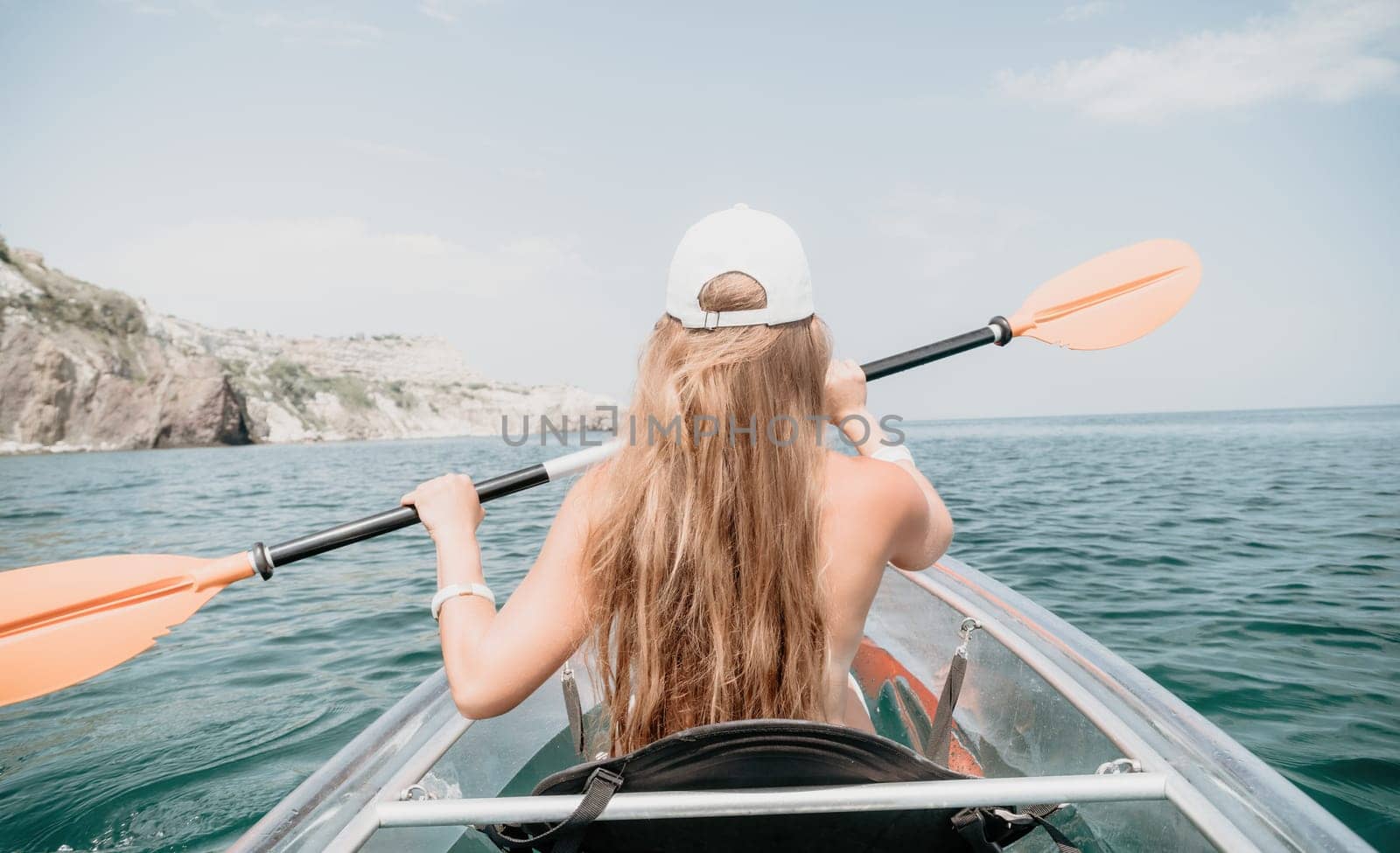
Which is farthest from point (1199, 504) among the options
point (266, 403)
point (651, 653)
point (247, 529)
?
point (266, 403)

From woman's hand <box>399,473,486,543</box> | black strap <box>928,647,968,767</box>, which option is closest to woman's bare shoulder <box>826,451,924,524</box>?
woman's hand <box>399,473,486,543</box>

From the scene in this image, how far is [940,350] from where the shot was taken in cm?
293

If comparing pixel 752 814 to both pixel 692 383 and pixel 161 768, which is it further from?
pixel 161 768

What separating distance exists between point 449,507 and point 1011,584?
4941 mm

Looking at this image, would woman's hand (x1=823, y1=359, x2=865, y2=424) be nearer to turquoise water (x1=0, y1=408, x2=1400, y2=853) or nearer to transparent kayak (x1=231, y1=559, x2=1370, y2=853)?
transparent kayak (x1=231, y1=559, x2=1370, y2=853)

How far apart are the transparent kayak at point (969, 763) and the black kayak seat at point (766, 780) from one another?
0.03m

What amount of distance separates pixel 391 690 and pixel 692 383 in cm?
357

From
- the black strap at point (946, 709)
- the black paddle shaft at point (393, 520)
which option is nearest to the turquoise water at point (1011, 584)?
the black paddle shaft at point (393, 520)

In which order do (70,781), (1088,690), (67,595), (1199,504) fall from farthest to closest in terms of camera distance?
(1199,504)
(70,781)
(67,595)
(1088,690)

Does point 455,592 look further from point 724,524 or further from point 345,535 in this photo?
point 345,535

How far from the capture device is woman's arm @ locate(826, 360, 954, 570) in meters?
1.34

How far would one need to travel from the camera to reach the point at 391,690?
157 inches

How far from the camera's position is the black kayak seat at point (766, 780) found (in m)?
0.99

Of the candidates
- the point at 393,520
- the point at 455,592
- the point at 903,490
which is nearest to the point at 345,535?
the point at 393,520
